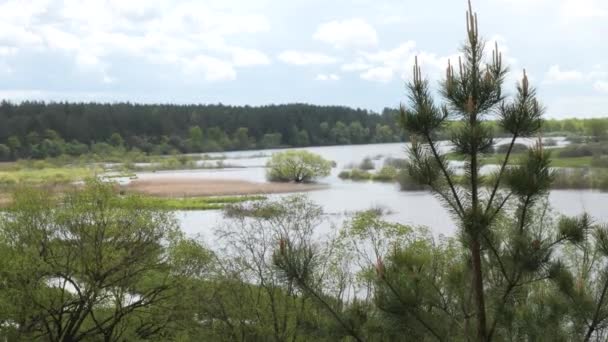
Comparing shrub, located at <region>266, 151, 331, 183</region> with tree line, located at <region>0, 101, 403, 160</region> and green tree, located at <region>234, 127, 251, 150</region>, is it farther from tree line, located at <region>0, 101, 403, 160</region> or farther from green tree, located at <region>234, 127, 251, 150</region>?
green tree, located at <region>234, 127, 251, 150</region>

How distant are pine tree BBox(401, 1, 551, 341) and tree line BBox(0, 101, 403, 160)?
264 ft

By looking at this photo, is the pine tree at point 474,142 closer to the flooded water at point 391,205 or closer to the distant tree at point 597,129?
the flooded water at point 391,205

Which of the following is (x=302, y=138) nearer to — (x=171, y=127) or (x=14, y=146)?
(x=171, y=127)

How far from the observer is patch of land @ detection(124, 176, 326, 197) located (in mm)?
52656

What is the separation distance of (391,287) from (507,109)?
1611 millimetres

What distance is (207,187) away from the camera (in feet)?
188

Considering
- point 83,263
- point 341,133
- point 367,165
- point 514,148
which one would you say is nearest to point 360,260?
point 83,263

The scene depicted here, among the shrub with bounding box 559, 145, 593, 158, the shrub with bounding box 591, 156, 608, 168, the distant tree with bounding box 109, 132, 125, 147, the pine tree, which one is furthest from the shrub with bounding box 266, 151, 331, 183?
the pine tree

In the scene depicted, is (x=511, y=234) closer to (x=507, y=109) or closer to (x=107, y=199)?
(x=507, y=109)

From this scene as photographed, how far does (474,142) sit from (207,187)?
173ft

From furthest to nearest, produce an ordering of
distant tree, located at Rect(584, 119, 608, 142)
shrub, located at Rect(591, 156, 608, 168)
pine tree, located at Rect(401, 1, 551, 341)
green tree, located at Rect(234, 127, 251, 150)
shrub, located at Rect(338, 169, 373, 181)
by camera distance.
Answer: green tree, located at Rect(234, 127, 251, 150) → distant tree, located at Rect(584, 119, 608, 142) → shrub, located at Rect(338, 169, 373, 181) → shrub, located at Rect(591, 156, 608, 168) → pine tree, located at Rect(401, 1, 551, 341)

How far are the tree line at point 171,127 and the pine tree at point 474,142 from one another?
80.4m

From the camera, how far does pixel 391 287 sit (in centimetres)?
548

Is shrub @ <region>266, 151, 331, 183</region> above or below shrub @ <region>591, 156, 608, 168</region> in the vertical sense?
below
